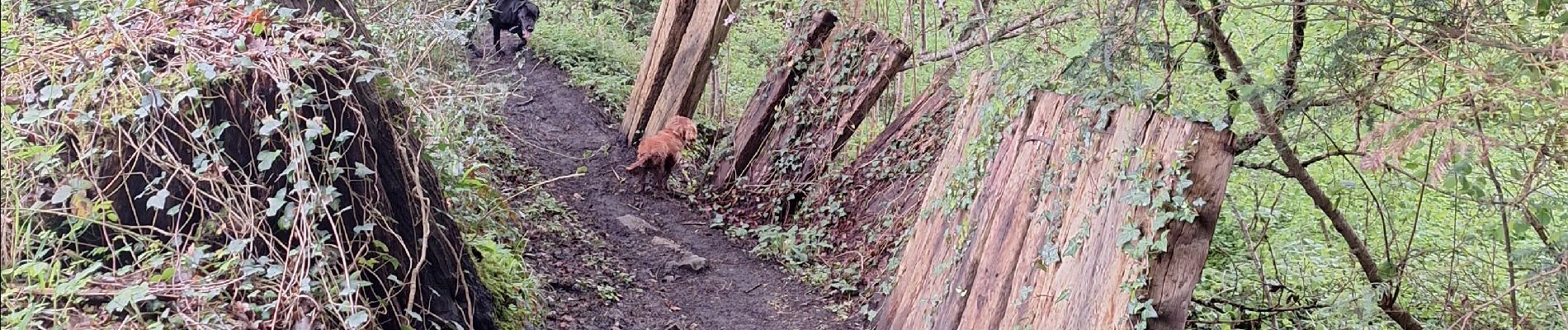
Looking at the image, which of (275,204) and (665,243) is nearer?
(275,204)

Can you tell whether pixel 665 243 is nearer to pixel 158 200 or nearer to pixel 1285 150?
pixel 158 200

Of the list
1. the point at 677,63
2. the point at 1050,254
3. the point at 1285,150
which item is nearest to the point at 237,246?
the point at 1050,254

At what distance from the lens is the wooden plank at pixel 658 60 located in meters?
8.74

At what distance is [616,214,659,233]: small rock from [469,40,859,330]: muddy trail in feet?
0.05

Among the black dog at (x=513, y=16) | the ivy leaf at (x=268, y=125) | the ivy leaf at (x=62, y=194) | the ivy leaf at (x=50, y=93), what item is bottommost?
the black dog at (x=513, y=16)

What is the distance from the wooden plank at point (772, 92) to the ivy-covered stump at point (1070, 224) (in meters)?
2.96

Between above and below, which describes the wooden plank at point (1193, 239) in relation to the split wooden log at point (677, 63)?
above

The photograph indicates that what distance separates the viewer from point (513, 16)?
1154 cm

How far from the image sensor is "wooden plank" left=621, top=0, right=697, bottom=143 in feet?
28.7

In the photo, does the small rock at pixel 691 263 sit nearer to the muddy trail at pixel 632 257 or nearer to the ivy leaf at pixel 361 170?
the muddy trail at pixel 632 257

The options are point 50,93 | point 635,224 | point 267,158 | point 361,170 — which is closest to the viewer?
point 50,93

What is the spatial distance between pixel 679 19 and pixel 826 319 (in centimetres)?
380

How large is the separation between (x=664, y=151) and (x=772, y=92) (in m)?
1.03

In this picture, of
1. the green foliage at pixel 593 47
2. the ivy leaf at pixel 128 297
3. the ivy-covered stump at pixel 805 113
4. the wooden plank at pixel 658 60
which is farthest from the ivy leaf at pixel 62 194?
the green foliage at pixel 593 47
